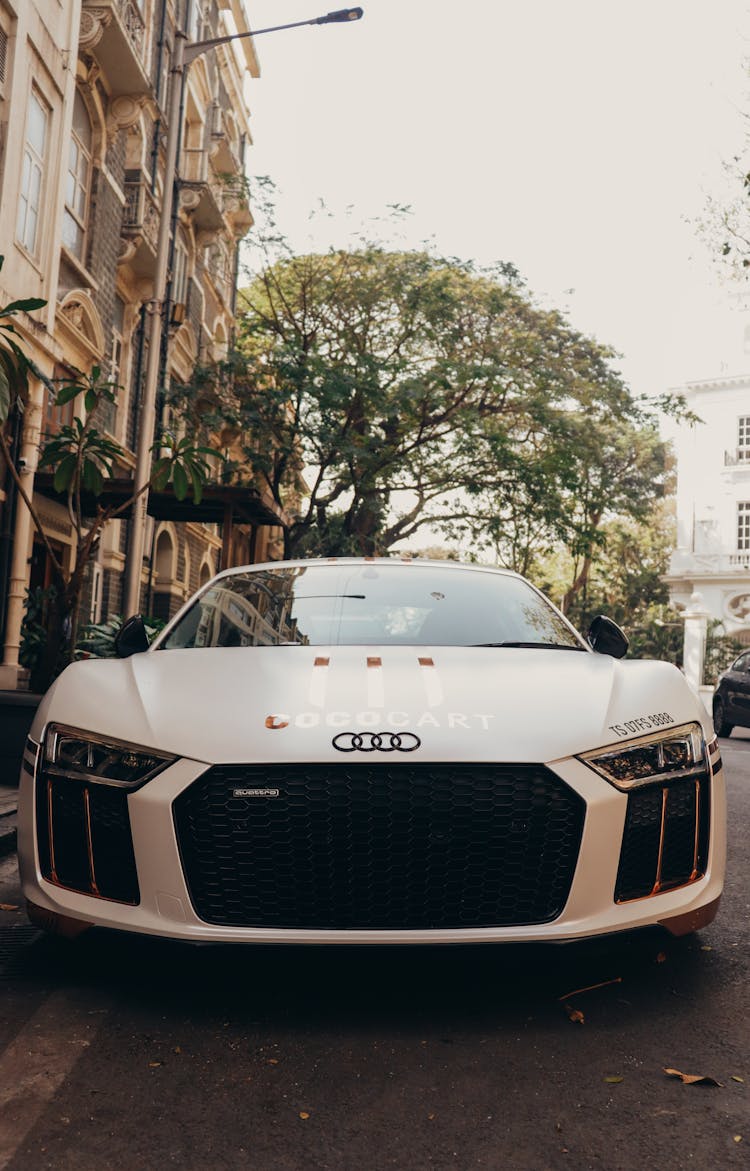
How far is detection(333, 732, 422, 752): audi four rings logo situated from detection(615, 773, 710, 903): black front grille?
631 millimetres

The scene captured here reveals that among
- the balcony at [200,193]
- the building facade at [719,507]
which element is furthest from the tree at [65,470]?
the building facade at [719,507]

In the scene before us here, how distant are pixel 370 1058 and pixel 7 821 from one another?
12.3ft

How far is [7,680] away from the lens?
46.8ft

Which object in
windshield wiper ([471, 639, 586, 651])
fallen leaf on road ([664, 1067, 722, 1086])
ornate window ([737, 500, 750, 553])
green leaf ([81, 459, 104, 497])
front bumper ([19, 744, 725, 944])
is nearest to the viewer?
fallen leaf on road ([664, 1067, 722, 1086])

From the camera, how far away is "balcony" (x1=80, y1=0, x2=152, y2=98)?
55.6ft

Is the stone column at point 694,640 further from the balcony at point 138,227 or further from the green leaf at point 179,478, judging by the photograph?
the green leaf at point 179,478

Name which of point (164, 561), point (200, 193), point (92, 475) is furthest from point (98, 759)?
point (200, 193)

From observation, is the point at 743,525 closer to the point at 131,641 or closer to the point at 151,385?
the point at 151,385

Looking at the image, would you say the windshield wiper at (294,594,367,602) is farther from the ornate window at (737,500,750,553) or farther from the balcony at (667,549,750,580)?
the ornate window at (737,500,750,553)

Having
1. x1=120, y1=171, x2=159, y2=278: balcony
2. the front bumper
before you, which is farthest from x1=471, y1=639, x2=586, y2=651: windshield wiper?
x1=120, y1=171, x2=159, y2=278: balcony

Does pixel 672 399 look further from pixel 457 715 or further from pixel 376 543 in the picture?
pixel 457 715

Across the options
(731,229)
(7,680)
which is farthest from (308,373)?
(7,680)

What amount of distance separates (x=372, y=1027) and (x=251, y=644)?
1.67 meters

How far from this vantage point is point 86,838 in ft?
11.0
